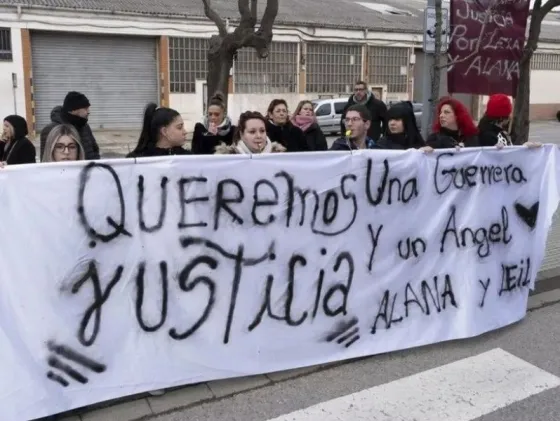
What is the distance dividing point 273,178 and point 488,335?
2019mm

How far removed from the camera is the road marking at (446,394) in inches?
128

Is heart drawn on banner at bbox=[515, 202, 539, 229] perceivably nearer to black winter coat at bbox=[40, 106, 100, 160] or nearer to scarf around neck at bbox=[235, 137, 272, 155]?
scarf around neck at bbox=[235, 137, 272, 155]

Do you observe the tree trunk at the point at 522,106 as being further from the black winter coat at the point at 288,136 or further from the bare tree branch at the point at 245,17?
the bare tree branch at the point at 245,17

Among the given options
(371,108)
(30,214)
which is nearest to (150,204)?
(30,214)

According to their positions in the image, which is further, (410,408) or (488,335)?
(488,335)

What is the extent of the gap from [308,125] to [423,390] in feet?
11.2

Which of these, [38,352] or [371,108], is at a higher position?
[371,108]

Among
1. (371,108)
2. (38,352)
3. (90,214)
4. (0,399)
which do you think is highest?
(371,108)

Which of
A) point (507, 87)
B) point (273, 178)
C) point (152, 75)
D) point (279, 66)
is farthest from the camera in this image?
point (279, 66)

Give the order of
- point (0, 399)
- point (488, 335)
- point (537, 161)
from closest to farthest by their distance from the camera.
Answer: point (0, 399) < point (488, 335) < point (537, 161)

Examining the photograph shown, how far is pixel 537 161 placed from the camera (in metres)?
4.75

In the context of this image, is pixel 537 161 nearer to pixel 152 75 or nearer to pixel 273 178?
pixel 273 178

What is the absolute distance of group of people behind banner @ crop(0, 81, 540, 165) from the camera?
4.11 meters

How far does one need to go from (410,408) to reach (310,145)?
3381 millimetres
